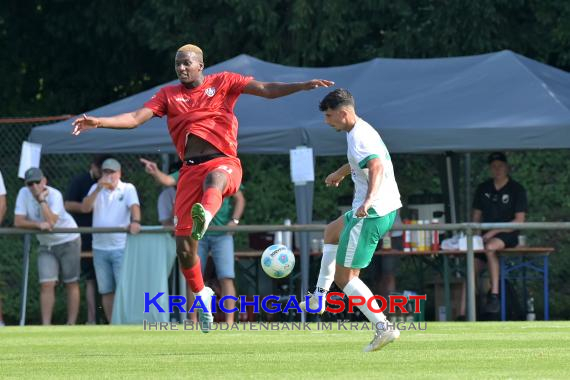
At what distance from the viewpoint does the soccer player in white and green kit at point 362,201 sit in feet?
33.4

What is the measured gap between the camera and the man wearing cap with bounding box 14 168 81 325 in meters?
16.4

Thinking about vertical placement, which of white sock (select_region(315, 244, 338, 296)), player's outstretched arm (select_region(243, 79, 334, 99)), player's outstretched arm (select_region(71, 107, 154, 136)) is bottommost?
white sock (select_region(315, 244, 338, 296))

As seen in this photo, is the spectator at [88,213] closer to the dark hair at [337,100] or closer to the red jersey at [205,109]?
the red jersey at [205,109]

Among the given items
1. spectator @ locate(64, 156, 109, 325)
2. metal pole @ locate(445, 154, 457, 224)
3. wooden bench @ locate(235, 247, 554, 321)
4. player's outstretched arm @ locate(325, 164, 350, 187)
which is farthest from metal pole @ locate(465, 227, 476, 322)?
spectator @ locate(64, 156, 109, 325)

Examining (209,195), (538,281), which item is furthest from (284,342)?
(538,281)

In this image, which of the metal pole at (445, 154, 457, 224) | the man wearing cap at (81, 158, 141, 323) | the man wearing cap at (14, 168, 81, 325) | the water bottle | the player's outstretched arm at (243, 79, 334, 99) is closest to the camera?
the player's outstretched arm at (243, 79, 334, 99)

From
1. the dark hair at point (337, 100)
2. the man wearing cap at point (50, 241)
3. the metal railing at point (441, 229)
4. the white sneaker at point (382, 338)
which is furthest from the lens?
the man wearing cap at point (50, 241)

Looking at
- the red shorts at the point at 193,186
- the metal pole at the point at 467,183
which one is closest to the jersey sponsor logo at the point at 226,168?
the red shorts at the point at 193,186

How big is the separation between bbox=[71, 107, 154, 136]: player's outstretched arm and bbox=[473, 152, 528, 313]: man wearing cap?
6.71m

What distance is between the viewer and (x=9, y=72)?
84.4 feet

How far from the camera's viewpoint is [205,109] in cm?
1148

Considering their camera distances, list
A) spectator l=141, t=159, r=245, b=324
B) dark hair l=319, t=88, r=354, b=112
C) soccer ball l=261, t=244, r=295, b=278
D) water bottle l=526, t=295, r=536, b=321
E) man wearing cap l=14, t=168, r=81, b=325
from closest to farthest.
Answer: dark hair l=319, t=88, r=354, b=112
soccer ball l=261, t=244, r=295, b=278
spectator l=141, t=159, r=245, b=324
man wearing cap l=14, t=168, r=81, b=325
water bottle l=526, t=295, r=536, b=321

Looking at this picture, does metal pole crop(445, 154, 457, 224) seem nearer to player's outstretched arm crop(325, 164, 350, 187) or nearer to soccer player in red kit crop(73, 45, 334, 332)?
soccer player in red kit crop(73, 45, 334, 332)

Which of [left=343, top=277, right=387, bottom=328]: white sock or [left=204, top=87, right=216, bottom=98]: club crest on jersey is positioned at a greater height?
[left=204, top=87, right=216, bottom=98]: club crest on jersey
